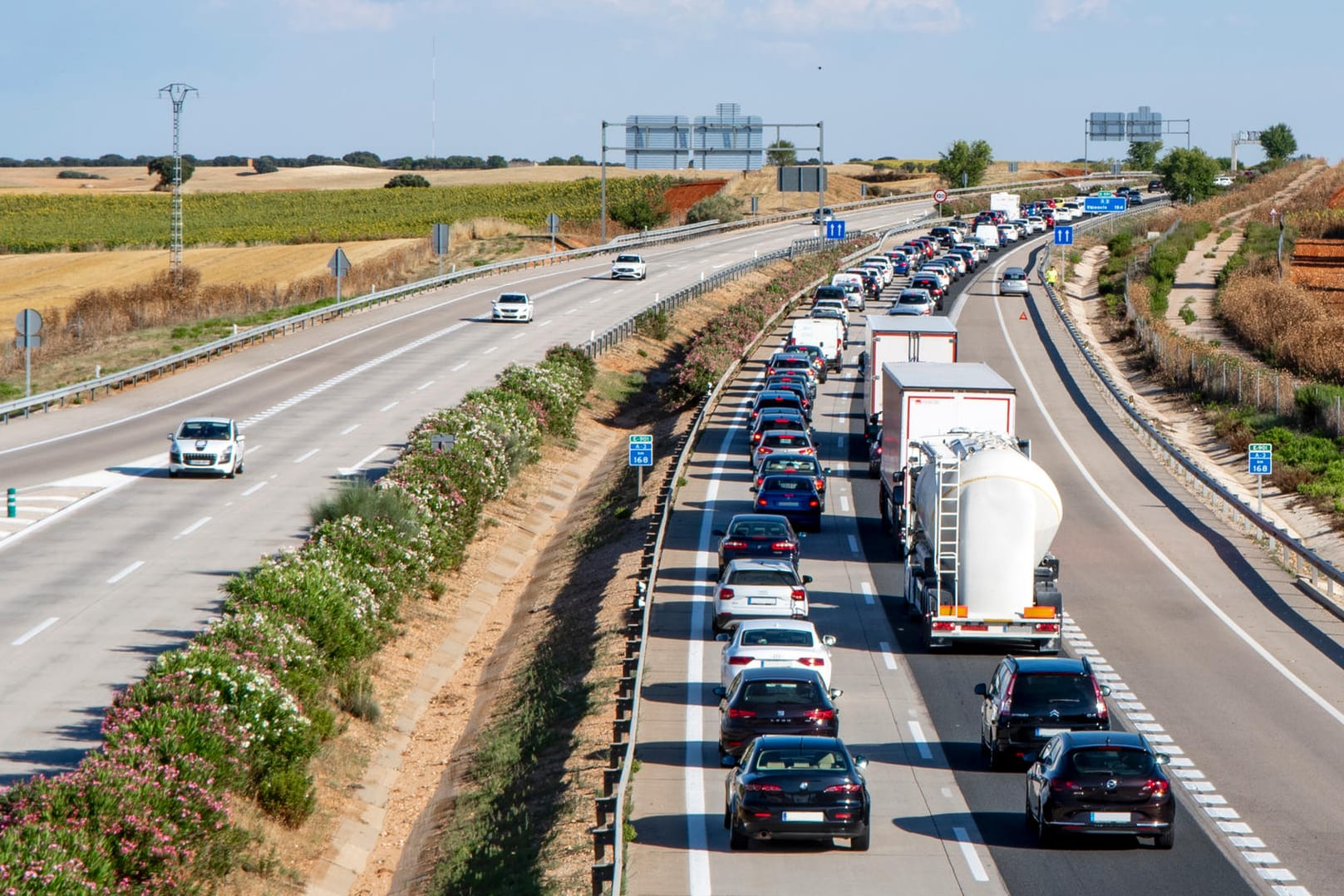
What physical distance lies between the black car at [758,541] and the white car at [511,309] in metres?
42.5

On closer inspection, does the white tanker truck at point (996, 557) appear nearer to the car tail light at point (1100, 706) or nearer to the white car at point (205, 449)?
the car tail light at point (1100, 706)

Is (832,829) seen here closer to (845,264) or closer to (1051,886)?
(1051,886)

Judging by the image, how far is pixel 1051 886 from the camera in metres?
17.8

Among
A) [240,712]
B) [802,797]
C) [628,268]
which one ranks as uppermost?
[628,268]

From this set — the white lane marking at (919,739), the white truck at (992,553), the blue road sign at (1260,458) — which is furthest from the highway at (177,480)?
the blue road sign at (1260,458)

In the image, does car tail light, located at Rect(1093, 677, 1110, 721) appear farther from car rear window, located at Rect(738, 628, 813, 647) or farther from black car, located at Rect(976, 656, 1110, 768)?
car rear window, located at Rect(738, 628, 813, 647)

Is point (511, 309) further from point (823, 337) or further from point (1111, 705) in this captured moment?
point (1111, 705)

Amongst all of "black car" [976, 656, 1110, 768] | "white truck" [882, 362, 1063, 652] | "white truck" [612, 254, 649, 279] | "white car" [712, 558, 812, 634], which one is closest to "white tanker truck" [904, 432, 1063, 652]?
"white truck" [882, 362, 1063, 652]

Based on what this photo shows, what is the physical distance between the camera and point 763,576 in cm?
3014

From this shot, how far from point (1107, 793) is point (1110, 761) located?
1.16 ft

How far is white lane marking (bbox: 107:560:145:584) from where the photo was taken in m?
33.9

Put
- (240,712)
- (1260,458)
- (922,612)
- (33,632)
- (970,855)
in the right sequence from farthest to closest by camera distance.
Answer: (1260,458), (922,612), (33,632), (240,712), (970,855)

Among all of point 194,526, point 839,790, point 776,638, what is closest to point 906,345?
point 194,526

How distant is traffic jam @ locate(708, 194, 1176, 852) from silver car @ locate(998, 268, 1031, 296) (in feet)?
131
